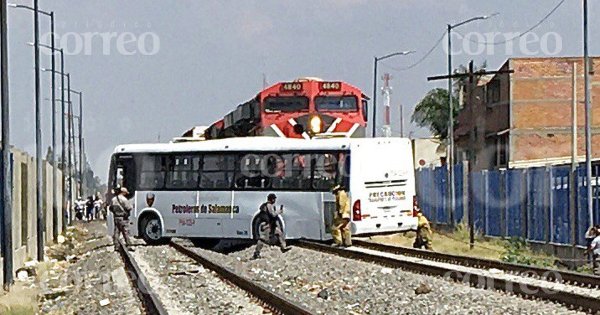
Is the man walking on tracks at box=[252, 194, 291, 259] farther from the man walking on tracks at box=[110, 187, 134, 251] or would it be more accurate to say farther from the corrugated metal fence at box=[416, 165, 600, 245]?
the corrugated metal fence at box=[416, 165, 600, 245]

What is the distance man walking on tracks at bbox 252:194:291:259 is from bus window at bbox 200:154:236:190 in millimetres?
1397

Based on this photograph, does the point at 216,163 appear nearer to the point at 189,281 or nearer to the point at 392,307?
the point at 189,281

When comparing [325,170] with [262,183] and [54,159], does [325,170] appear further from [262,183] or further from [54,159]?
[54,159]

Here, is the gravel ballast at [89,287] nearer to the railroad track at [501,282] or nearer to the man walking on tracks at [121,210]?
the man walking on tracks at [121,210]

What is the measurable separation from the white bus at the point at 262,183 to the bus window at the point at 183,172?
0.09ft

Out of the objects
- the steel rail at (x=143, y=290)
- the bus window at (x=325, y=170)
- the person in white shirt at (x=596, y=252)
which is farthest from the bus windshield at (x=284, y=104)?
the person in white shirt at (x=596, y=252)

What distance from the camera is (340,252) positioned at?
91.4 ft

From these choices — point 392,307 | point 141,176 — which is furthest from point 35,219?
point 392,307

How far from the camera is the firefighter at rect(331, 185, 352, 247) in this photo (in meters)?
28.4

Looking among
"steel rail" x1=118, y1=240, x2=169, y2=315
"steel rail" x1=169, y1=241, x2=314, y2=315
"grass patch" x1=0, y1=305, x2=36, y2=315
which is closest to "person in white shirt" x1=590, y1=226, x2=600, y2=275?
"steel rail" x1=169, y1=241, x2=314, y2=315

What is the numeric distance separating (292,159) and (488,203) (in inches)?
383

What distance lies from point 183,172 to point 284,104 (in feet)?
14.5

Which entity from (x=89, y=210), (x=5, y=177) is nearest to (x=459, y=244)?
(x=5, y=177)

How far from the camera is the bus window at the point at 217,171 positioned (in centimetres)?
3064
